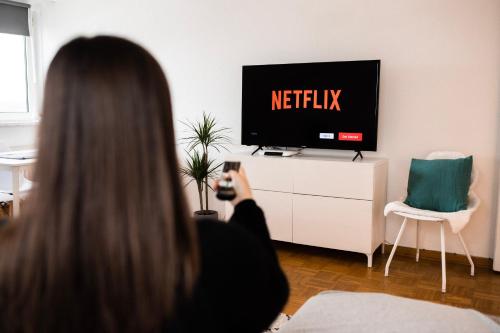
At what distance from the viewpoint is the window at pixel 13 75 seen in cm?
542

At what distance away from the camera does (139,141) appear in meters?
0.75

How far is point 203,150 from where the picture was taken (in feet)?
15.6

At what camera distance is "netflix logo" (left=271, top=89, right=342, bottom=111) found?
12.7 ft

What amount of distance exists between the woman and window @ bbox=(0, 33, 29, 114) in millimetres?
5359

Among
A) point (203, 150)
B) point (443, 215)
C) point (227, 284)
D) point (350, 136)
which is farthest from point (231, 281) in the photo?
Result: point (203, 150)

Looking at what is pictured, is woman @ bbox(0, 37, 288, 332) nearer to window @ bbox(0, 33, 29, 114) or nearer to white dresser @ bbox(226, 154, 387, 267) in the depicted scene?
white dresser @ bbox(226, 154, 387, 267)

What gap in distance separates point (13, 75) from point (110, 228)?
557 centimetres

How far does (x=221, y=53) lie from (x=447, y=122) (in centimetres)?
219

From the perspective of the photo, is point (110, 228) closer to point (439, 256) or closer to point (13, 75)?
point (439, 256)

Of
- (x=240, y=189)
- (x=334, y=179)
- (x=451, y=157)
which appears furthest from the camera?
(x=334, y=179)

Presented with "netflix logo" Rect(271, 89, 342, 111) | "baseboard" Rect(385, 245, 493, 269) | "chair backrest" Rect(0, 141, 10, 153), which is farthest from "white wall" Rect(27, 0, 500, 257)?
"chair backrest" Rect(0, 141, 10, 153)

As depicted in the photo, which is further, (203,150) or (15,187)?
(203,150)

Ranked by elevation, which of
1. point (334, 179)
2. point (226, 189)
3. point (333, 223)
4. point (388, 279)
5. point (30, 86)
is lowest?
point (388, 279)

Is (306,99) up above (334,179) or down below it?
above
